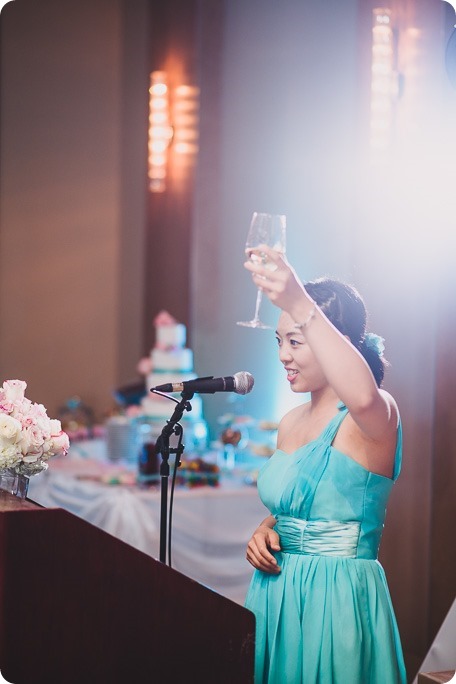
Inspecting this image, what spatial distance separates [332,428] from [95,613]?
2.45ft

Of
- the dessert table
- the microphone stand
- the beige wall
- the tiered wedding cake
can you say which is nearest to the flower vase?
the microphone stand

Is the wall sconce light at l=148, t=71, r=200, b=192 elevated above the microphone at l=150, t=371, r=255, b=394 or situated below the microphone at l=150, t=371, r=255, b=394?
above

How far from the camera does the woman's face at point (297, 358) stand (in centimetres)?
241

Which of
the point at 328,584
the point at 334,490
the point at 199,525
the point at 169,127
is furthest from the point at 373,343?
the point at 169,127

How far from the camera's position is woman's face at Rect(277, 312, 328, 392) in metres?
2.41

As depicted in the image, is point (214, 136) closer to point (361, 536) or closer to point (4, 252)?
point (4, 252)

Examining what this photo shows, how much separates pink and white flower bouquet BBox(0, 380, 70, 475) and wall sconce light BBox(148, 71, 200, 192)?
13.0 feet

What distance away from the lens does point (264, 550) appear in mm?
2398

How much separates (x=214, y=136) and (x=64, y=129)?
232cm

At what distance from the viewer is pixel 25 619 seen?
6.45 ft

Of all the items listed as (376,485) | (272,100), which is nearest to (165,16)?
(272,100)

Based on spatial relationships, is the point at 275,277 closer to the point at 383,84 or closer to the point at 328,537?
the point at 328,537

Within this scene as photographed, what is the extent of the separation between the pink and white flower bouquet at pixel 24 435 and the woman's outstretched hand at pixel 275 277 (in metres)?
0.69

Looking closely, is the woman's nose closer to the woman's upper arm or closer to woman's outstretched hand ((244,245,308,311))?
the woman's upper arm
